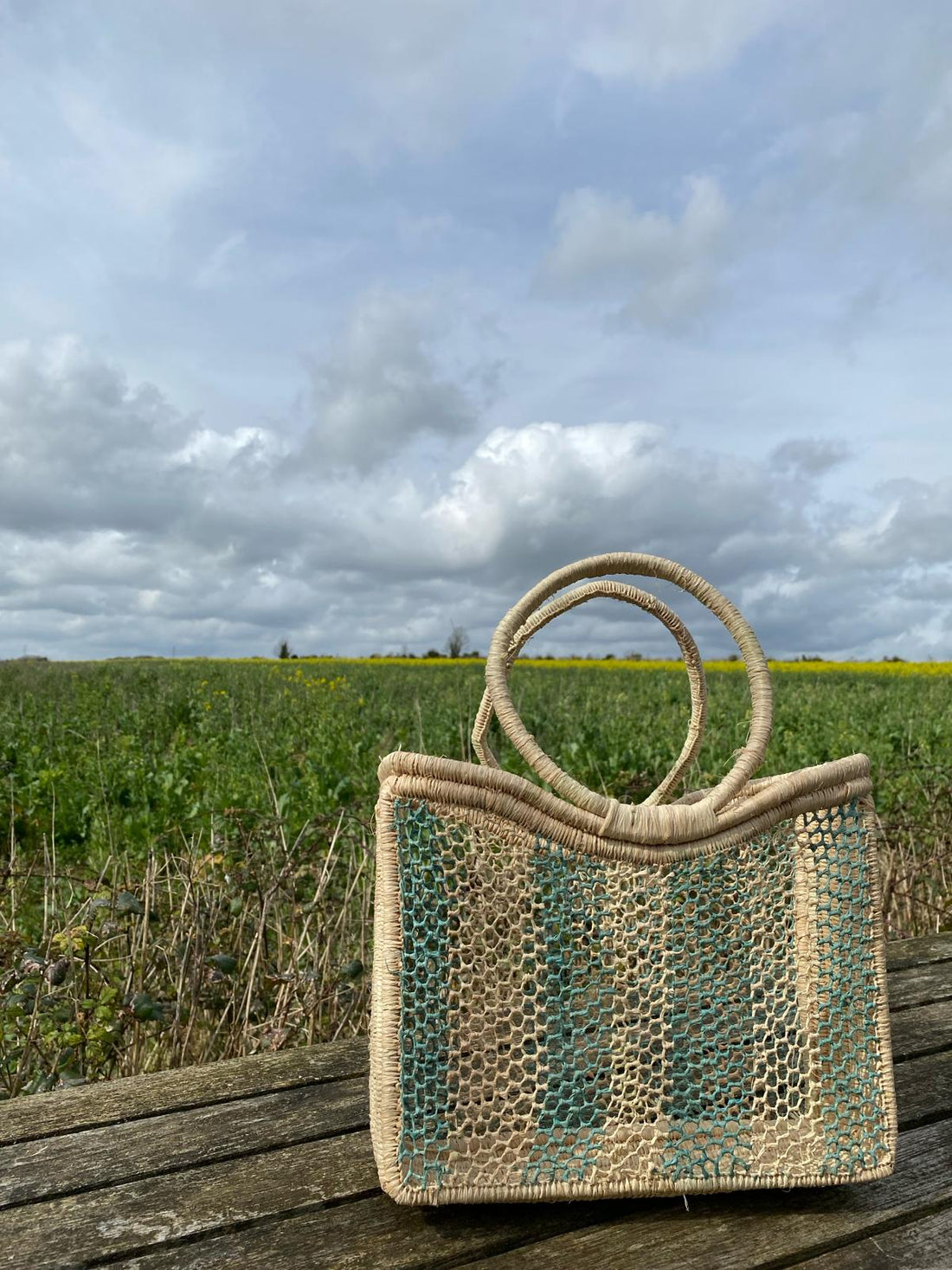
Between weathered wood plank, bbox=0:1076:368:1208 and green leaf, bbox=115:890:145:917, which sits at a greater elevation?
green leaf, bbox=115:890:145:917

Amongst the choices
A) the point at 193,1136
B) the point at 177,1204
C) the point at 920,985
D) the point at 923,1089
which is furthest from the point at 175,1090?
the point at 920,985

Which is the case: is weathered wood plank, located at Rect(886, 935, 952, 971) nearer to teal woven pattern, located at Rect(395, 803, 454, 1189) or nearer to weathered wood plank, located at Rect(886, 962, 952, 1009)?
weathered wood plank, located at Rect(886, 962, 952, 1009)

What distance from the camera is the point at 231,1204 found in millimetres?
1447

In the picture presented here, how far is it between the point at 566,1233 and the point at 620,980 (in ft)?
1.19

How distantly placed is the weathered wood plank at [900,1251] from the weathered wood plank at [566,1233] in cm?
3

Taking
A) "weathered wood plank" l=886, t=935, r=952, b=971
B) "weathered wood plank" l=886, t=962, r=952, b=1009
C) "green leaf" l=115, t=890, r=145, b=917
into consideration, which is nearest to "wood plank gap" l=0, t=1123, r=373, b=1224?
"green leaf" l=115, t=890, r=145, b=917

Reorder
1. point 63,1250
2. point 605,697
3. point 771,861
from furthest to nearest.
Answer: point 605,697 → point 771,861 → point 63,1250

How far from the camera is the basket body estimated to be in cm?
144

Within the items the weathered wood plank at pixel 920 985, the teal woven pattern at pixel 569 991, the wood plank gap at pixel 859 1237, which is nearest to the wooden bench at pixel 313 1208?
the wood plank gap at pixel 859 1237

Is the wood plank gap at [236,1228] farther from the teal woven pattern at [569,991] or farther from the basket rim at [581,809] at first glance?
the basket rim at [581,809]

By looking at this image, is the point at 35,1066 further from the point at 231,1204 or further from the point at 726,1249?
the point at 726,1249

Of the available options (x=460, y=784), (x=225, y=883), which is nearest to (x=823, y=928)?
(x=460, y=784)

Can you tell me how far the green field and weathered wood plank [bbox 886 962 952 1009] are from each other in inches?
35.3

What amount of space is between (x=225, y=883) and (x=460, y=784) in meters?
1.68
